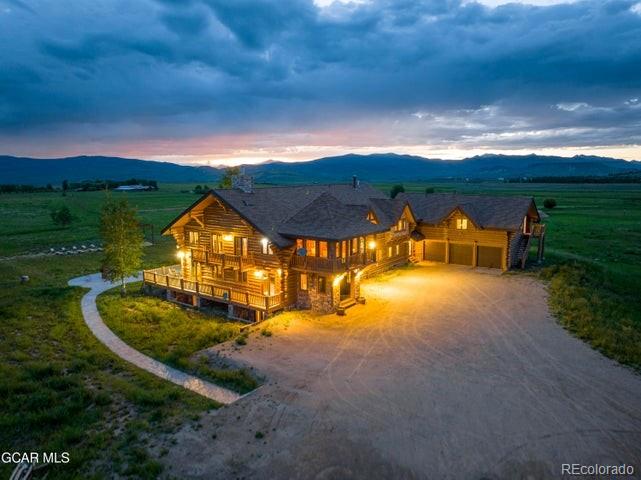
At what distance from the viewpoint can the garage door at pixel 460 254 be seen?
41.9 meters

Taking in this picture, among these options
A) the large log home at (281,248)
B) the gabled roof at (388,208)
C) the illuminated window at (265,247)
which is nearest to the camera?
the large log home at (281,248)

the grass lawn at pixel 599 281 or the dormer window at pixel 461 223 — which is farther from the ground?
the dormer window at pixel 461 223

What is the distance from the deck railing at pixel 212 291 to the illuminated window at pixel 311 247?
11.0 feet

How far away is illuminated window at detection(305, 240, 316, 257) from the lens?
27478 millimetres

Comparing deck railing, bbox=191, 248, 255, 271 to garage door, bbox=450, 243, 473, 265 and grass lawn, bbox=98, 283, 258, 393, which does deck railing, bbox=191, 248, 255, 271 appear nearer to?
grass lawn, bbox=98, 283, 258, 393

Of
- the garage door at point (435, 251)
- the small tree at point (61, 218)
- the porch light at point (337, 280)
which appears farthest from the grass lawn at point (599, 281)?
the small tree at point (61, 218)

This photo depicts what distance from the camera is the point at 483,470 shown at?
12.2 metres

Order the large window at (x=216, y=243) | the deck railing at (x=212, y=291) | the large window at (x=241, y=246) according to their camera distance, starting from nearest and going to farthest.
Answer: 1. the deck railing at (x=212, y=291)
2. the large window at (x=241, y=246)
3. the large window at (x=216, y=243)

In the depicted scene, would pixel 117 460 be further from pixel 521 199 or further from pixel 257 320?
pixel 521 199

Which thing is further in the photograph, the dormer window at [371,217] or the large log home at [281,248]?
the dormer window at [371,217]

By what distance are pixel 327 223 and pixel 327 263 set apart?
2.77 metres

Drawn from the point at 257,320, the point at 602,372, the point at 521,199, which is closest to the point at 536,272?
the point at 521,199

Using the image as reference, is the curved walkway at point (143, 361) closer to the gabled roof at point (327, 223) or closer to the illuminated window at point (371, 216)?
the gabled roof at point (327, 223)

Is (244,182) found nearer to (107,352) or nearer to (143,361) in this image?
(107,352)
